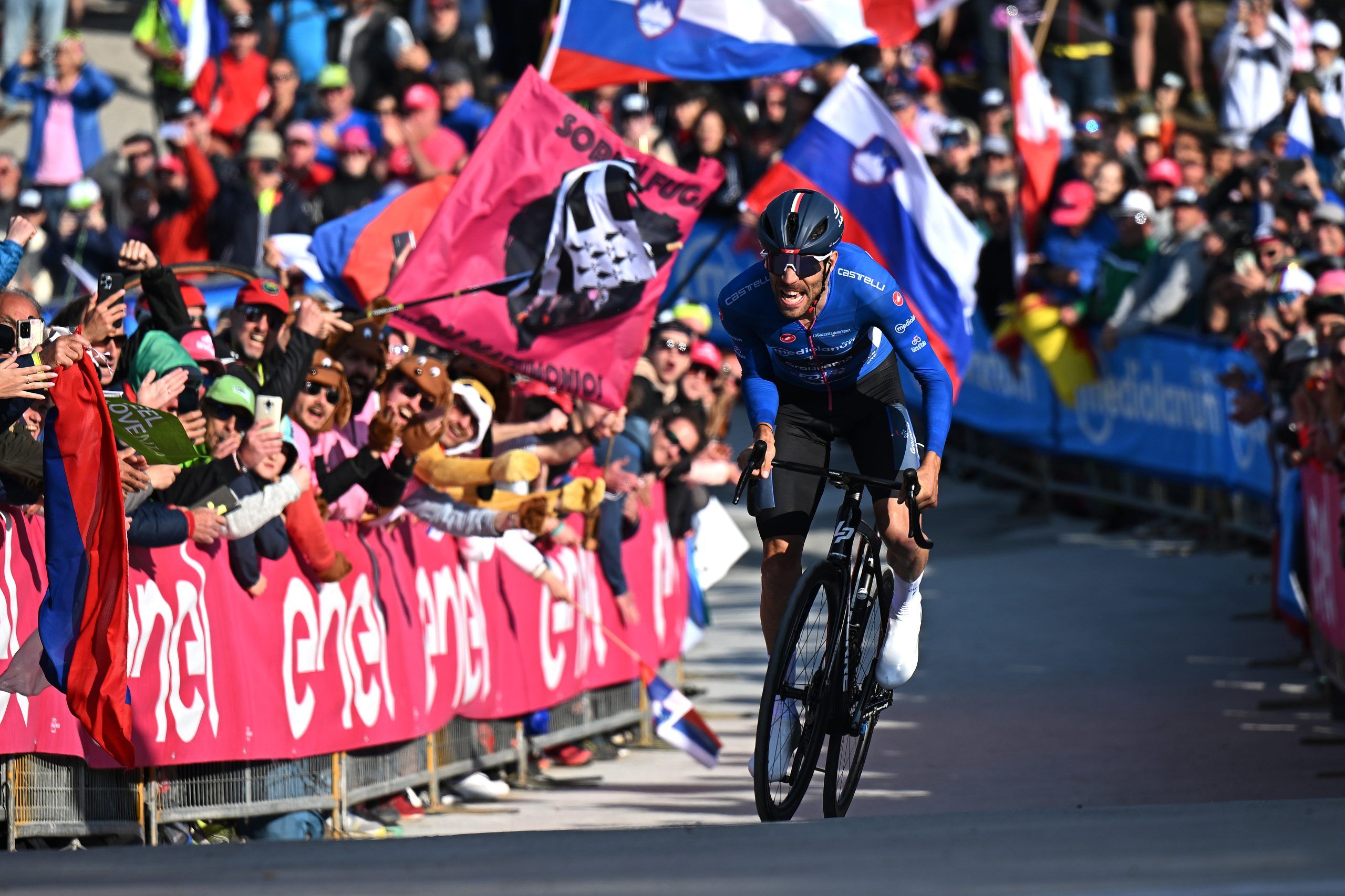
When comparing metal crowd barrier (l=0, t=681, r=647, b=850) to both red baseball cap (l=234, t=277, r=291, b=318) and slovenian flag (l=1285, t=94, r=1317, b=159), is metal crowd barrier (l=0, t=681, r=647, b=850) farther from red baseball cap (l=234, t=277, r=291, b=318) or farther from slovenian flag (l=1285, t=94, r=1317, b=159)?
slovenian flag (l=1285, t=94, r=1317, b=159)

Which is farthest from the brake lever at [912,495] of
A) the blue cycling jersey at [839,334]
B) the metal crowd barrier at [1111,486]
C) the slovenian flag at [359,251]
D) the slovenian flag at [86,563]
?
the metal crowd barrier at [1111,486]

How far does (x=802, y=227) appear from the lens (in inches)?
295

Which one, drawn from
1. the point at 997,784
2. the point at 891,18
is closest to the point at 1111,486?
the point at 891,18

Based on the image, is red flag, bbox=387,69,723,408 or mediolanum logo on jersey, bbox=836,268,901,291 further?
red flag, bbox=387,69,723,408

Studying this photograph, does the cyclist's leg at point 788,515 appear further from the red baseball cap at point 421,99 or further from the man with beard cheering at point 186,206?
the red baseball cap at point 421,99

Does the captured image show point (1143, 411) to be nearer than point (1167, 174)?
Yes

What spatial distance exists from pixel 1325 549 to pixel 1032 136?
24.6ft

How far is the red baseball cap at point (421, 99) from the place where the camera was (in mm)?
17609

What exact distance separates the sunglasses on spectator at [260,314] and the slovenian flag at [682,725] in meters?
2.72

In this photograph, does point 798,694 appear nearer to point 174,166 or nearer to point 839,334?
point 839,334

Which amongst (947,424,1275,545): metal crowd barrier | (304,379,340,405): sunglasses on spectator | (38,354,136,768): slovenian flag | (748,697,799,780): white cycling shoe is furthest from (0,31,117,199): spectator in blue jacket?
(748,697,799,780): white cycling shoe

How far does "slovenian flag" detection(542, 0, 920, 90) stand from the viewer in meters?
12.9

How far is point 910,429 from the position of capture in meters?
8.13

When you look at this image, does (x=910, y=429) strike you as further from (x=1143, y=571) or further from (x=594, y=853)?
(x=1143, y=571)
